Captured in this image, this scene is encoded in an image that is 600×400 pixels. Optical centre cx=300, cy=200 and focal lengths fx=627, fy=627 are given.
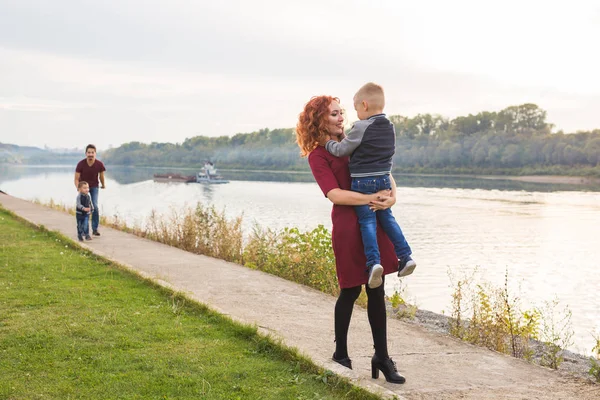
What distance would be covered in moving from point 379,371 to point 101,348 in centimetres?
219

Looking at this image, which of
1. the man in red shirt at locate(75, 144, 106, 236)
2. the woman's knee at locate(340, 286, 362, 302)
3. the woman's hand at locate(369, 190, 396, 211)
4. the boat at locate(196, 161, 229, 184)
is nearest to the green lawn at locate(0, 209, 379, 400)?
the woman's knee at locate(340, 286, 362, 302)

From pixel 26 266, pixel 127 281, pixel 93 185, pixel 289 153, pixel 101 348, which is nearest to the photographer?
pixel 101 348

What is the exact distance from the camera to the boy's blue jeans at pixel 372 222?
416cm

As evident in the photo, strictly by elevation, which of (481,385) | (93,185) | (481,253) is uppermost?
(93,185)

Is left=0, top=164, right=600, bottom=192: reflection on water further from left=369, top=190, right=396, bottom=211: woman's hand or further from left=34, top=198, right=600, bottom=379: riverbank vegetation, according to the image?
left=369, top=190, right=396, bottom=211: woman's hand

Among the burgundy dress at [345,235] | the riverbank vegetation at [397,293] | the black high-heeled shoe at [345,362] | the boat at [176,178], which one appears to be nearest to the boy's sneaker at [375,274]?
the burgundy dress at [345,235]

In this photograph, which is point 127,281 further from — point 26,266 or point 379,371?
point 379,371

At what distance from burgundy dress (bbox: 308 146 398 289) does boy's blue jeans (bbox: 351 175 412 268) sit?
6 cm

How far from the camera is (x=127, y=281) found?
25.3ft

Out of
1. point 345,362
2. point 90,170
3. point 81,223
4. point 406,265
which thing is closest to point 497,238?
point 90,170

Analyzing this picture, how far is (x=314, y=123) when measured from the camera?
439cm

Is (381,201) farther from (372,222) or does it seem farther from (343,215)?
(343,215)

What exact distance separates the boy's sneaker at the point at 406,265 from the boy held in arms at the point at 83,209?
29.0 feet

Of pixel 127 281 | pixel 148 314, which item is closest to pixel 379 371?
pixel 148 314
